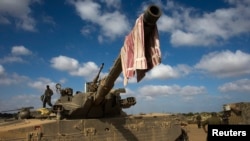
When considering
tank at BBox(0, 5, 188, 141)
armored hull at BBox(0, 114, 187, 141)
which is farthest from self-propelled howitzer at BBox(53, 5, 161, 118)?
armored hull at BBox(0, 114, 187, 141)

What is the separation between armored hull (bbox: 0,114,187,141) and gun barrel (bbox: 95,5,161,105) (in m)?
1.02

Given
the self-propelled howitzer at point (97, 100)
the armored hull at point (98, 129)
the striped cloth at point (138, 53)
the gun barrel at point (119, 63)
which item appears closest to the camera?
the gun barrel at point (119, 63)

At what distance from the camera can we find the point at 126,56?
10.1 metres

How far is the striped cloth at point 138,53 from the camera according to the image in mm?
9590

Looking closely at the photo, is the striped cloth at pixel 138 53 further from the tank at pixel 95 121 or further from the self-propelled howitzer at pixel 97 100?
the self-propelled howitzer at pixel 97 100

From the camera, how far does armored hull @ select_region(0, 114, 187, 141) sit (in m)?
11.2

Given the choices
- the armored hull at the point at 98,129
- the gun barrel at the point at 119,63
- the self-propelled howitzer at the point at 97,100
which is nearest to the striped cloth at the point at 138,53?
the gun barrel at the point at 119,63

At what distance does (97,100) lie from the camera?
1262 centimetres

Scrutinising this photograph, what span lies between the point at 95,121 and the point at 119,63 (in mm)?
2713

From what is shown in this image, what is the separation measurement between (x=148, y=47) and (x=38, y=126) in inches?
168

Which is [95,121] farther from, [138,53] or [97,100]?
[138,53]

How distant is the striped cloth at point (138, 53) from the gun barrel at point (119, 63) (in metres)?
0.17

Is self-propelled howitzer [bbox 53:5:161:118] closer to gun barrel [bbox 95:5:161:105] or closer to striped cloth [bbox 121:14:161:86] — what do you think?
gun barrel [bbox 95:5:161:105]

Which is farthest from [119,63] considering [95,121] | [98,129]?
[98,129]
